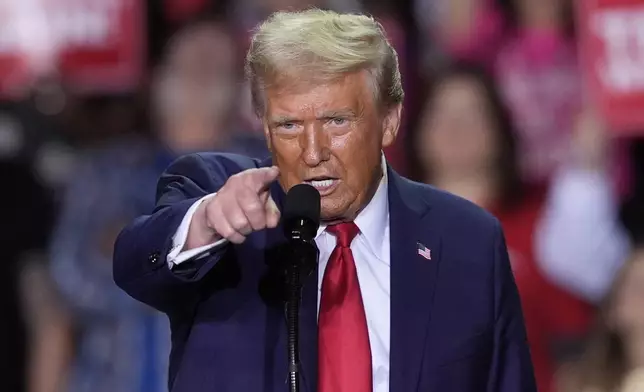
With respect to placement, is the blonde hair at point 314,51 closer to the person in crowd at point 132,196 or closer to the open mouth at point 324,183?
the open mouth at point 324,183

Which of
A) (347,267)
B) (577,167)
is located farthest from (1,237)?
(347,267)

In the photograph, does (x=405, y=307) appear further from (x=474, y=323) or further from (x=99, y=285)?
(x=99, y=285)

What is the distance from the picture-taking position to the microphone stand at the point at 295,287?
1.41 m

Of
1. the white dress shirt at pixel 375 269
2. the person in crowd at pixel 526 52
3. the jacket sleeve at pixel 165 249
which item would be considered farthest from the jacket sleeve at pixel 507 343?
the person in crowd at pixel 526 52

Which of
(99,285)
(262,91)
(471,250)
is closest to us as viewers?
(262,91)

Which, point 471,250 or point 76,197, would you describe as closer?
point 471,250

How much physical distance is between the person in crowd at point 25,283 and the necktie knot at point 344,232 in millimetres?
2169

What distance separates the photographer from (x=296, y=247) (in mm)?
1406

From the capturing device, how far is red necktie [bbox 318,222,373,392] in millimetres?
1592

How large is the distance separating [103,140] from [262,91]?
7.00ft

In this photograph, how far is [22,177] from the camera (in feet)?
12.1

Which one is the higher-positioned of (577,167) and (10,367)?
(577,167)

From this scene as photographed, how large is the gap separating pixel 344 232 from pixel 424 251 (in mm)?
111

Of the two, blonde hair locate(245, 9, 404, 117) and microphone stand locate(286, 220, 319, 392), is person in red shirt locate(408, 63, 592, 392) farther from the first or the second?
microphone stand locate(286, 220, 319, 392)
